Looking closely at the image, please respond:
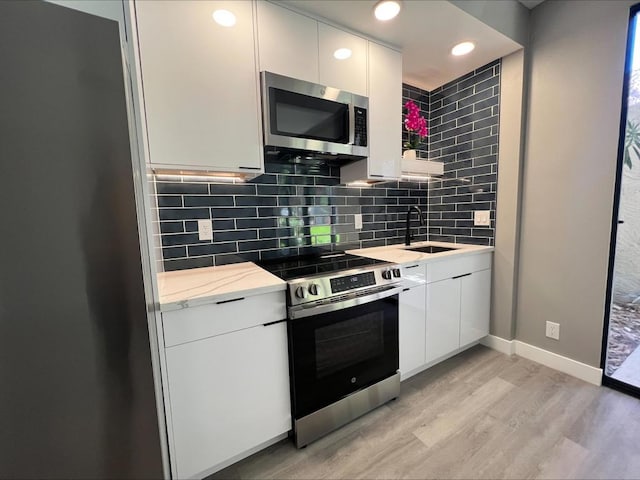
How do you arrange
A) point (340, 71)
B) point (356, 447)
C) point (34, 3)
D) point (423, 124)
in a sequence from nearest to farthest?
point (34, 3) → point (356, 447) → point (340, 71) → point (423, 124)

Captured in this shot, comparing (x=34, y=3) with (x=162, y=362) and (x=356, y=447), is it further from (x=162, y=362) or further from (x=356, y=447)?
(x=356, y=447)

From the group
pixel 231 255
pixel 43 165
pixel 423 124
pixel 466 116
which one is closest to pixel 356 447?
pixel 231 255

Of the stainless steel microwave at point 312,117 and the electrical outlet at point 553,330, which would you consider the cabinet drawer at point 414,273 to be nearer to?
the stainless steel microwave at point 312,117

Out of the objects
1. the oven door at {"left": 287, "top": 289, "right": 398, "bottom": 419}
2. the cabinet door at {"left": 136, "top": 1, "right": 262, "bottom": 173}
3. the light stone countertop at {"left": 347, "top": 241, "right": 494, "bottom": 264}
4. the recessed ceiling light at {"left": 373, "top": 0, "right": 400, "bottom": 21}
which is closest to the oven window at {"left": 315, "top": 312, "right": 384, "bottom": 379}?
the oven door at {"left": 287, "top": 289, "right": 398, "bottom": 419}

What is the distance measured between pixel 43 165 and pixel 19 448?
25.4 inches

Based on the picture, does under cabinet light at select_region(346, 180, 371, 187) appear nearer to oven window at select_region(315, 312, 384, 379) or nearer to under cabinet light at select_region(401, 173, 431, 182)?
under cabinet light at select_region(401, 173, 431, 182)

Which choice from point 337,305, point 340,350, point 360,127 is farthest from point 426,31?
point 340,350

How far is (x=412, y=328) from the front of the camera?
6.02 ft

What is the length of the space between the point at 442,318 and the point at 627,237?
130 centimetres

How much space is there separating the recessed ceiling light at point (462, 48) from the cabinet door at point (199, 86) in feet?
4.94

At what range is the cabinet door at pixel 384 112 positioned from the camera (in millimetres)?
1853

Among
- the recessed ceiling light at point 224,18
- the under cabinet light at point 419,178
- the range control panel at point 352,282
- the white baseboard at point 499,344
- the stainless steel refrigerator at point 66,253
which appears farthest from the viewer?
the under cabinet light at point 419,178

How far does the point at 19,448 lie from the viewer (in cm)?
61

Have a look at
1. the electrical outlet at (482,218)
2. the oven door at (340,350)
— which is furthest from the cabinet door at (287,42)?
the electrical outlet at (482,218)
